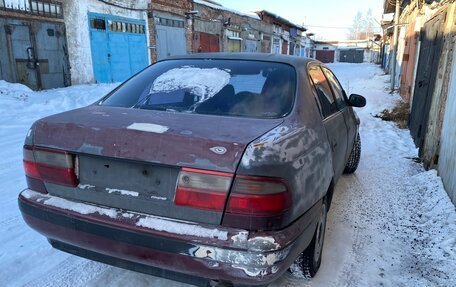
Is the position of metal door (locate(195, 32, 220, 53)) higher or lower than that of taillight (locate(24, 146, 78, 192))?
higher

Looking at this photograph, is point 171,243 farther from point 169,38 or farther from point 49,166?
point 169,38

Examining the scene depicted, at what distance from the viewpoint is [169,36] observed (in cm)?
1650

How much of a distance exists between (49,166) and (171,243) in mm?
873

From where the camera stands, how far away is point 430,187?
3.99 metres

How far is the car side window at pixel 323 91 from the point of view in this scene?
110 inches

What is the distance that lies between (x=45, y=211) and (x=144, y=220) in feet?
2.23

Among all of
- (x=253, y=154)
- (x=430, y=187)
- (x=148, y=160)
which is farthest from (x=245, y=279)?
(x=430, y=187)

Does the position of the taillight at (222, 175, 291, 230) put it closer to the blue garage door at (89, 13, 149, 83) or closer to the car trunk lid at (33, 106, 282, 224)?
the car trunk lid at (33, 106, 282, 224)

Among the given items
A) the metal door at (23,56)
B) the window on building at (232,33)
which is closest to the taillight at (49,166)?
the metal door at (23,56)

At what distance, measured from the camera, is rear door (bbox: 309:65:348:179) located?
2701 mm

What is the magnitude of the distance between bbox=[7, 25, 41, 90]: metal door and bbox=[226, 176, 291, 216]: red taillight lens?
10671 millimetres

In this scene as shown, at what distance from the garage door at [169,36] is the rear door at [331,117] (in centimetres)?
1322

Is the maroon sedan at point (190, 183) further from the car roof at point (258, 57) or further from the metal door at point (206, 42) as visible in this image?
the metal door at point (206, 42)

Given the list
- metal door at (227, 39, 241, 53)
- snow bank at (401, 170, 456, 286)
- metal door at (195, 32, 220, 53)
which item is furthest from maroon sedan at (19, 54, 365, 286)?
metal door at (227, 39, 241, 53)
